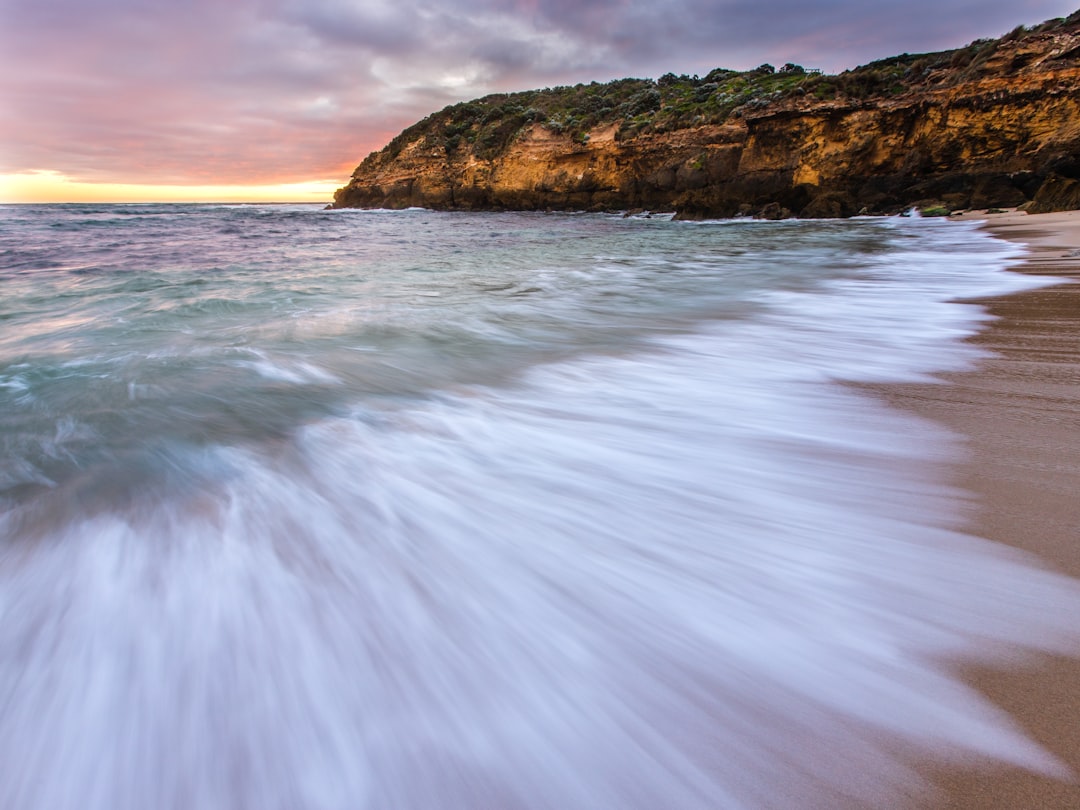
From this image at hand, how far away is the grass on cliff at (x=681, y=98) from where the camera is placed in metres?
19.1

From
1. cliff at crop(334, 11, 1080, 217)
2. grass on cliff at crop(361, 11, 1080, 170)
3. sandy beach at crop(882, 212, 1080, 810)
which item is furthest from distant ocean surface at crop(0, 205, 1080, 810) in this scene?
grass on cliff at crop(361, 11, 1080, 170)

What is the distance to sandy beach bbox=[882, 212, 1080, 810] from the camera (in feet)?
2.69

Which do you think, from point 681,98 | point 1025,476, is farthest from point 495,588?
point 681,98

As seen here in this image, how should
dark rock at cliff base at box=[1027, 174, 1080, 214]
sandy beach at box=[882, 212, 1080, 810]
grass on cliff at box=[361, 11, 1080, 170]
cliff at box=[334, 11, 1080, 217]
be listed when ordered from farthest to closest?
1. grass on cliff at box=[361, 11, 1080, 170]
2. cliff at box=[334, 11, 1080, 217]
3. dark rock at cliff base at box=[1027, 174, 1080, 214]
4. sandy beach at box=[882, 212, 1080, 810]

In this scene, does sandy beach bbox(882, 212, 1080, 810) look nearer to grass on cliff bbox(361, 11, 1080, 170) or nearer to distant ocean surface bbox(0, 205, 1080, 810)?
distant ocean surface bbox(0, 205, 1080, 810)

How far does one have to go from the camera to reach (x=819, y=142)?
66.5ft

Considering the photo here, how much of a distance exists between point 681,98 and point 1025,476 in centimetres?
3566

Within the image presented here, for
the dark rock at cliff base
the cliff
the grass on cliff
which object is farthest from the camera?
the grass on cliff

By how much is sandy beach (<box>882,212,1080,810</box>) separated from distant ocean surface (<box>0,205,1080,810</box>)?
0.15 ft

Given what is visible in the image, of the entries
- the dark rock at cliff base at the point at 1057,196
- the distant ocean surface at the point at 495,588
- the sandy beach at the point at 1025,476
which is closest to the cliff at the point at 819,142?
the dark rock at cliff base at the point at 1057,196

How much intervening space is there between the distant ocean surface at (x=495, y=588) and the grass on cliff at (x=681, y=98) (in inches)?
851

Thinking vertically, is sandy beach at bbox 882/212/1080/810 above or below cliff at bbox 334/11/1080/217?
below

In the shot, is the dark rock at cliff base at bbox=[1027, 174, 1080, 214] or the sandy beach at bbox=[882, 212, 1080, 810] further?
the dark rock at cliff base at bbox=[1027, 174, 1080, 214]

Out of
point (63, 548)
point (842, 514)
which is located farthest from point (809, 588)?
point (63, 548)
